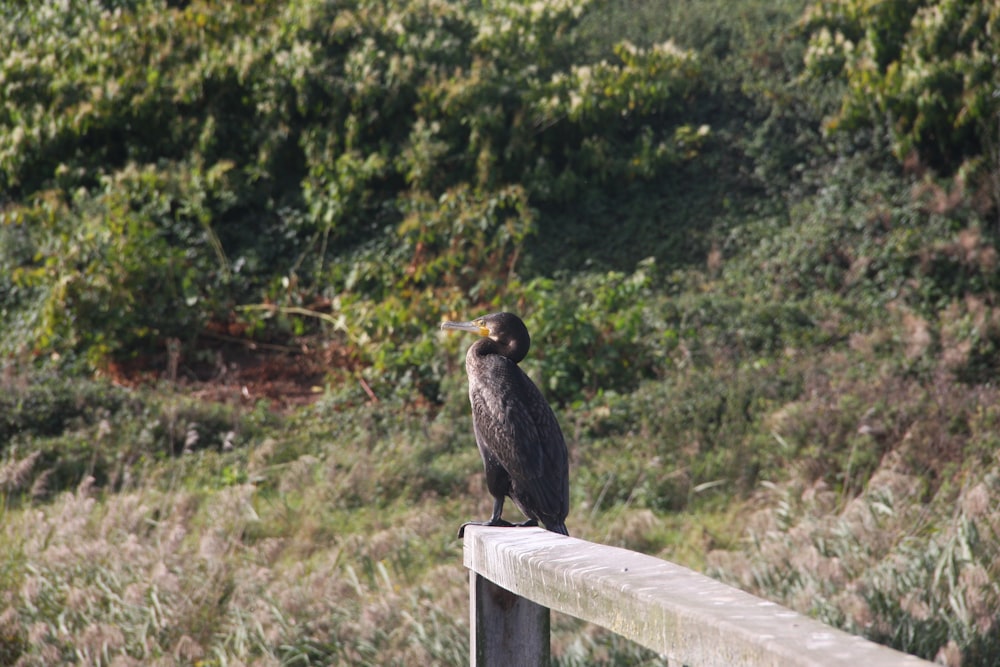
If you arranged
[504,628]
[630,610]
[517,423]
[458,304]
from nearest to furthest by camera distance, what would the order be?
[630,610], [504,628], [517,423], [458,304]

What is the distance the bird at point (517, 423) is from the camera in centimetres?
254

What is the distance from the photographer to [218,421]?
766 cm

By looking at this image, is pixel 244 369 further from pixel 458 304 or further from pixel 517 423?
pixel 517 423

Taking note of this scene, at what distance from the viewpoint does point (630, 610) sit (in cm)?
143

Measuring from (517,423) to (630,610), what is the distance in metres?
1.12

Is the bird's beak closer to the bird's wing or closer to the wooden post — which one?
the bird's wing

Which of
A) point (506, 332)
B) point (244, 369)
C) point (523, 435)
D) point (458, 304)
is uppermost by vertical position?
point (506, 332)

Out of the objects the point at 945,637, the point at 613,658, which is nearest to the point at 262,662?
the point at 613,658

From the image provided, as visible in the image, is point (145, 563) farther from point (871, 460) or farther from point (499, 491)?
point (871, 460)

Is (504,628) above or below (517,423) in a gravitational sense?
below

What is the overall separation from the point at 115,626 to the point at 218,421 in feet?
11.4

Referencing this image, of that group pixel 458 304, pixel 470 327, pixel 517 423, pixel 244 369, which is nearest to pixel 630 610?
pixel 517 423

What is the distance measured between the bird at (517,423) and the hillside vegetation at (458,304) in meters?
1.51

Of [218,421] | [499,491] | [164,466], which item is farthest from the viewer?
[218,421]
